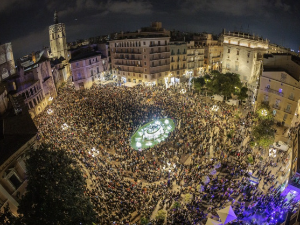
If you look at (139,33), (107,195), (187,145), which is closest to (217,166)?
(187,145)

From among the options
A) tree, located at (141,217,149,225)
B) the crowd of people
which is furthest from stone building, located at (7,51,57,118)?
tree, located at (141,217,149,225)

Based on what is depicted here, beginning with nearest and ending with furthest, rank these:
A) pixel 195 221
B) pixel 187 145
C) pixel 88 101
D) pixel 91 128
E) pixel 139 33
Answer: pixel 195 221
pixel 187 145
pixel 91 128
pixel 88 101
pixel 139 33

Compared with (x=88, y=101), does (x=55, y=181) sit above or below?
above

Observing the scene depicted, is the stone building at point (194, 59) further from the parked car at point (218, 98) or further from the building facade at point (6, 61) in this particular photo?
the building facade at point (6, 61)

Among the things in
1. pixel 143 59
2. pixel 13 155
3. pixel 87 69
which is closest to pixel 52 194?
pixel 13 155

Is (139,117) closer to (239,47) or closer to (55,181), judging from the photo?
(55,181)

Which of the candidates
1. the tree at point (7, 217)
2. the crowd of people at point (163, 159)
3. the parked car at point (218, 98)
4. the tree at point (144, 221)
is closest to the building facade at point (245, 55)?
the parked car at point (218, 98)

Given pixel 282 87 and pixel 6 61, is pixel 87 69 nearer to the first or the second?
pixel 6 61
